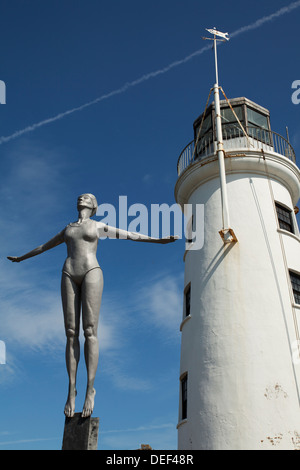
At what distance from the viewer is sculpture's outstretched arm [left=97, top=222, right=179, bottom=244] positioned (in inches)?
391

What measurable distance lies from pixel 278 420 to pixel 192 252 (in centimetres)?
823

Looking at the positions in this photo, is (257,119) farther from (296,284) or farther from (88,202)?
(88,202)

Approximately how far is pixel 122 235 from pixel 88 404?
11.3ft

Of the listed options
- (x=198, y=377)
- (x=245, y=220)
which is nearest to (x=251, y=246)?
(x=245, y=220)

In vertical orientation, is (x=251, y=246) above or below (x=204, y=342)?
above

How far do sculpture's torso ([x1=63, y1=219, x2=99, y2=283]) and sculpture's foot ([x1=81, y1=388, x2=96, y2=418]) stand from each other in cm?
212

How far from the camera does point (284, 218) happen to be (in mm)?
22688

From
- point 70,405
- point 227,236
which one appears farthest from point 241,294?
point 70,405

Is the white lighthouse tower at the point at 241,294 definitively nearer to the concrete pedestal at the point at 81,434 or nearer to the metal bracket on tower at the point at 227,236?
the metal bracket on tower at the point at 227,236

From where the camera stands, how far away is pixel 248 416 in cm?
1666

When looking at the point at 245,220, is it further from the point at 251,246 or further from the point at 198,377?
the point at 198,377

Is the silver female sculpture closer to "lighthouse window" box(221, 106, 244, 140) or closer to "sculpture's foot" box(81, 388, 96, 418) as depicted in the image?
"sculpture's foot" box(81, 388, 96, 418)

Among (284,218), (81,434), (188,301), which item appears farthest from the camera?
(284,218)
